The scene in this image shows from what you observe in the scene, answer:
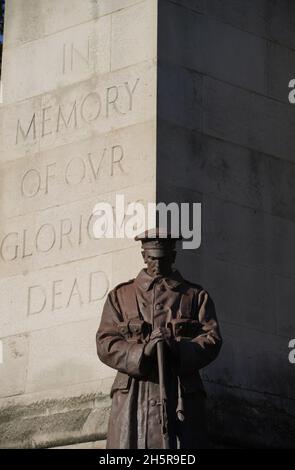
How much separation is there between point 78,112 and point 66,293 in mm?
2029

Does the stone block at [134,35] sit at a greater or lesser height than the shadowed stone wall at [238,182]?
greater

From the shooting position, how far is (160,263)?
14.1 metres

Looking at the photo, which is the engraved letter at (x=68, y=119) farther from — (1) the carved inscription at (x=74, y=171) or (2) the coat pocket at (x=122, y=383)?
(2) the coat pocket at (x=122, y=383)

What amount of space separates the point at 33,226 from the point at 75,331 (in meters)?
1.42

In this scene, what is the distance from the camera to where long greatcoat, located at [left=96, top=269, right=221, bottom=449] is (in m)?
13.5

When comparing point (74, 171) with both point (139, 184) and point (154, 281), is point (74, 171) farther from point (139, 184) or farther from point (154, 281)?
point (154, 281)

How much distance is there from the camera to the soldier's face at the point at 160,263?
14.1 metres

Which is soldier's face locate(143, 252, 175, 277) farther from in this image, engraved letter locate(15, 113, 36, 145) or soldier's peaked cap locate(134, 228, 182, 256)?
engraved letter locate(15, 113, 36, 145)

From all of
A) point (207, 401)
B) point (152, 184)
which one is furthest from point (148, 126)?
point (207, 401)

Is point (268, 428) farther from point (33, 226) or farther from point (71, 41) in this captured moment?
point (71, 41)

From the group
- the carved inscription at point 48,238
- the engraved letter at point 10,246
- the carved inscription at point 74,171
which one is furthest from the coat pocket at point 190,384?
the engraved letter at point 10,246

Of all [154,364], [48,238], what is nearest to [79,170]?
[48,238]

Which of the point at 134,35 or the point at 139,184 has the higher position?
the point at 134,35

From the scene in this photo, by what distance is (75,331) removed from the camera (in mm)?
16859
